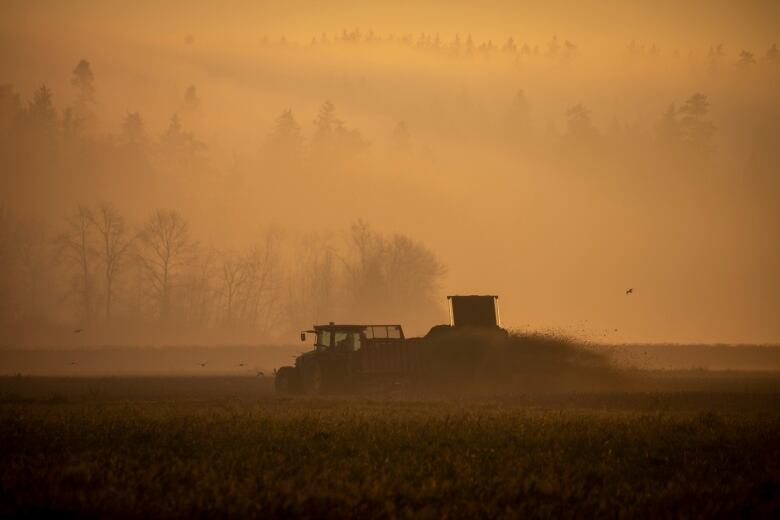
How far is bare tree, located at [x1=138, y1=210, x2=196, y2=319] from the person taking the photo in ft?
377

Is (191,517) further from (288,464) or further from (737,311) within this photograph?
(737,311)

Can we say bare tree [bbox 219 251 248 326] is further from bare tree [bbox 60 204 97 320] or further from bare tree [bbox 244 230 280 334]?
bare tree [bbox 60 204 97 320]

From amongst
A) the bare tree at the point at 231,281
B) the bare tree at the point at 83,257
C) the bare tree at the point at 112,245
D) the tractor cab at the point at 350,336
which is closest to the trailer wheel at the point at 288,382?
the tractor cab at the point at 350,336

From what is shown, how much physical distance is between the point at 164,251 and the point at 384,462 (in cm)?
11923

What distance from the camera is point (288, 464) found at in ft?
60.4

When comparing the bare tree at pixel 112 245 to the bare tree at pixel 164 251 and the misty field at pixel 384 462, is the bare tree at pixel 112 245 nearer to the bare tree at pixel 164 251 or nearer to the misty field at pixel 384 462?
the bare tree at pixel 164 251

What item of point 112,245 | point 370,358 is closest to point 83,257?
point 112,245

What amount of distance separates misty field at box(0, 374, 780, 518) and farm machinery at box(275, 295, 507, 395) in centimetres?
1354

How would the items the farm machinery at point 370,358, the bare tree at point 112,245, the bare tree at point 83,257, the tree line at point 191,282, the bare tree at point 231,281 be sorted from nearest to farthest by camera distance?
the farm machinery at point 370,358 → the bare tree at point 112,245 → the tree line at point 191,282 → the bare tree at point 83,257 → the bare tree at point 231,281

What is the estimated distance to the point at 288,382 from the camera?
45.4m

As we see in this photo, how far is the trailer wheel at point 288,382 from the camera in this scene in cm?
4531

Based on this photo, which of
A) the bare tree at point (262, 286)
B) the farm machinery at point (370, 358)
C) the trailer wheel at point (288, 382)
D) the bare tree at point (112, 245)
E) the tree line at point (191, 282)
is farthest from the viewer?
the bare tree at point (262, 286)

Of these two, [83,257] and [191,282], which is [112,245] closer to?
[83,257]

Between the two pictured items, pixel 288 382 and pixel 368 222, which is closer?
pixel 288 382
